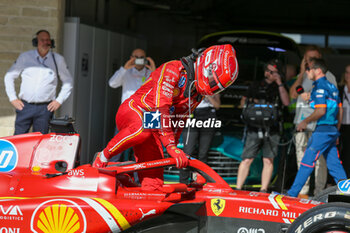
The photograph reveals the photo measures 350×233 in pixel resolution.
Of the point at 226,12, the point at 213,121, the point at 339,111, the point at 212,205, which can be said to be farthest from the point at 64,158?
the point at 226,12

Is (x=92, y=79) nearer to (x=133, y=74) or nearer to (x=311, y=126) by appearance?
(x=133, y=74)

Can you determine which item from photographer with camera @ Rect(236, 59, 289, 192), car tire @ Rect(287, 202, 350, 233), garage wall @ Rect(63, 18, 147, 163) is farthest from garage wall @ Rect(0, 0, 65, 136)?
car tire @ Rect(287, 202, 350, 233)

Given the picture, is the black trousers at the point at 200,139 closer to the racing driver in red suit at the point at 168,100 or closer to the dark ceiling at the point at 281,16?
the racing driver in red suit at the point at 168,100

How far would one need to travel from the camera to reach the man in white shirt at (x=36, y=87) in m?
7.89

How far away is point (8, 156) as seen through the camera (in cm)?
543

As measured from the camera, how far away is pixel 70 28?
9.22 meters

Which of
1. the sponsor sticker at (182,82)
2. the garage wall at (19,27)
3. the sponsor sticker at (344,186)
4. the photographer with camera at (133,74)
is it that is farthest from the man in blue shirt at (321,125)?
the garage wall at (19,27)

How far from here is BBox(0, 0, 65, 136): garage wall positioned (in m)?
8.85

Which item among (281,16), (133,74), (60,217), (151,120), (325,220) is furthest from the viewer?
(281,16)

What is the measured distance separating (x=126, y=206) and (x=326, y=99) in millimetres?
3639

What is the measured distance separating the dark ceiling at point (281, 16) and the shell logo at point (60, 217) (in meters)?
15.6

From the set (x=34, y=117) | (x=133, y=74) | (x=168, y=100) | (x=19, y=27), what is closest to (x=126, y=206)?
(x=168, y=100)

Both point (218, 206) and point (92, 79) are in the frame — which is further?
point (92, 79)

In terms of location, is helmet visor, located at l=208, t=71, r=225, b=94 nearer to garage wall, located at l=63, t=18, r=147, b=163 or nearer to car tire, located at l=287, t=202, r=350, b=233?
car tire, located at l=287, t=202, r=350, b=233
